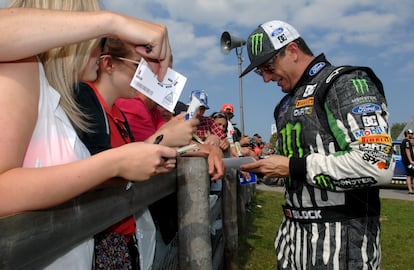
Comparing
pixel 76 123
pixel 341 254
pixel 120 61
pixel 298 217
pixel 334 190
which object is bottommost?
pixel 341 254

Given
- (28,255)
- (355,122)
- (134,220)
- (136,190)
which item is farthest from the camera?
(355,122)

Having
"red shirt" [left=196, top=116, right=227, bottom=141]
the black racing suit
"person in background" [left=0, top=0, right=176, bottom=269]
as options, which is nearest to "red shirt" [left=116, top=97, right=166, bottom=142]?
the black racing suit

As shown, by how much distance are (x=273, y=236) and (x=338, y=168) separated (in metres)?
5.39

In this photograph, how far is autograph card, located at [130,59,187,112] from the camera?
166 centimetres

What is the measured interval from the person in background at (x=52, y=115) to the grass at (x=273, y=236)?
479 cm

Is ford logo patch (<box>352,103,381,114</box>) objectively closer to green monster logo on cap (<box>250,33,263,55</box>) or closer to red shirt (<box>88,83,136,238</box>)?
green monster logo on cap (<box>250,33,263,55</box>)

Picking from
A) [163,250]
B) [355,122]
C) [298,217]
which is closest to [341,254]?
[298,217]

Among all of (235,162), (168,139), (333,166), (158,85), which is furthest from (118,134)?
(333,166)

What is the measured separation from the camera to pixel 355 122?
2.22 metres

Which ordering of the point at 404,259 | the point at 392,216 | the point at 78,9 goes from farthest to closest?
the point at 392,216, the point at 404,259, the point at 78,9

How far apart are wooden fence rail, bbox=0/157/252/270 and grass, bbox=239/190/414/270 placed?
145 inches

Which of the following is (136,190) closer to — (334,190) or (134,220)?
(134,220)

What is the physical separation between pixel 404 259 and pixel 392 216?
3773mm

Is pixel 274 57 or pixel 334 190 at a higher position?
pixel 274 57
